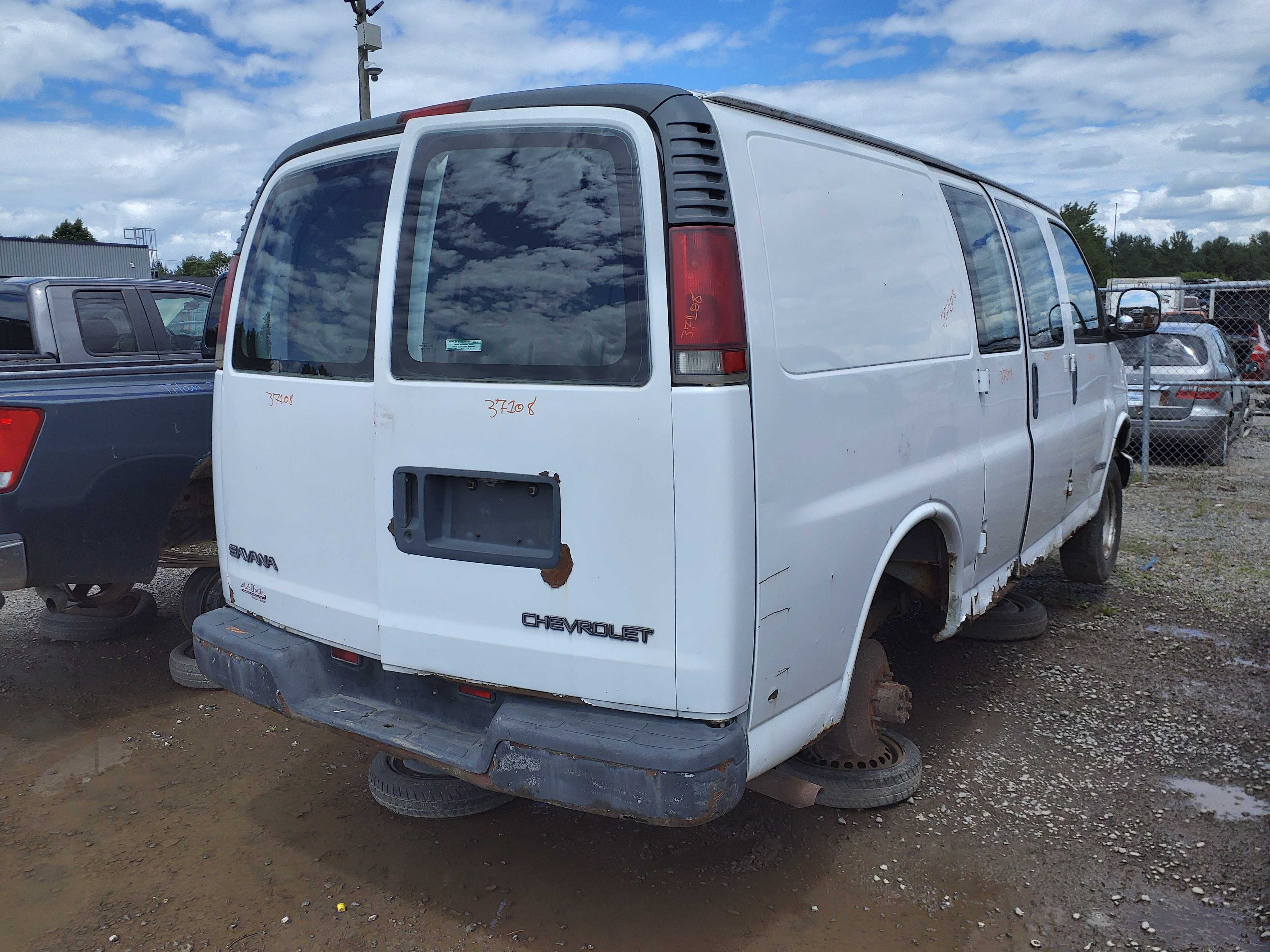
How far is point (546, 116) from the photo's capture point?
2627 millimetres

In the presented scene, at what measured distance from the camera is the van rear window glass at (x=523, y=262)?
253cm

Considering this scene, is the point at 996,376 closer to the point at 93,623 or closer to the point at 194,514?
the point at 194,514

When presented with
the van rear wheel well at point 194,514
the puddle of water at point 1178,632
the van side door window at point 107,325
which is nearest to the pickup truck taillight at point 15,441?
the van rear wheel well at point 194,514

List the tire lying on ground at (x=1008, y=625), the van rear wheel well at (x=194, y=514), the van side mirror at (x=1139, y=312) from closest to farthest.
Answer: the van rear wheel well at (x=194, y=514) → the van side mirror at (x=1139, y=312) → the tire lying on ground at (x=1008, y=625)

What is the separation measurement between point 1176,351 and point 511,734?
35.5 feet

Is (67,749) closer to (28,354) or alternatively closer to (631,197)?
(28,354)

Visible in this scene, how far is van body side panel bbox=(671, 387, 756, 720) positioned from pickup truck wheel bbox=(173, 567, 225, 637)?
3647 millimetres

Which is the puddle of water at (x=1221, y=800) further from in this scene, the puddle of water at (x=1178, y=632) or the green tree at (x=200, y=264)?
the green tree at (x=200, y=264)

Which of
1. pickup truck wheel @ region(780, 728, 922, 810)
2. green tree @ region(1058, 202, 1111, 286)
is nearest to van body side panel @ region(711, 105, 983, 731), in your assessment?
pickup truck wheel @ region(780, 728, 922, 810)

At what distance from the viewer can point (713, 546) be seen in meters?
2.44

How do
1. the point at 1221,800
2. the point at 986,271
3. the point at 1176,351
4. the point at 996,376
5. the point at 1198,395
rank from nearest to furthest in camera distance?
the point at 1221,800
the point at 996,376
the point at 986,271
the point at 1198,395
the point at 1176,351

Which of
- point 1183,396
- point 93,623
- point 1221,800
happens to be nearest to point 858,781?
point 1221,800

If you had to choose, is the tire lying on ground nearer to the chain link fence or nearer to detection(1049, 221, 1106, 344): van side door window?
detection(1049, 221, 1106, 344): van side door window

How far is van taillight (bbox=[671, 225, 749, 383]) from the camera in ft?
7.93
